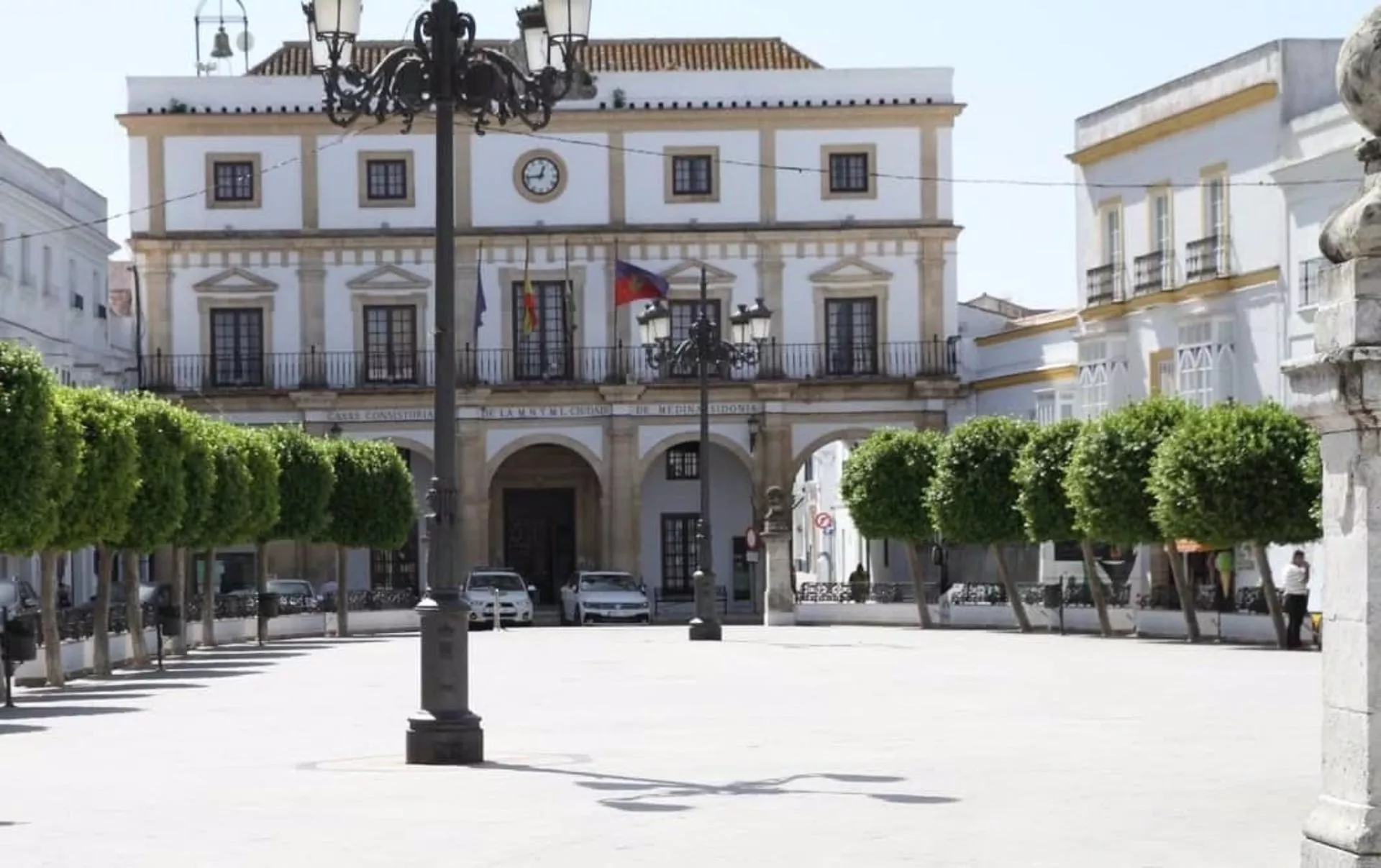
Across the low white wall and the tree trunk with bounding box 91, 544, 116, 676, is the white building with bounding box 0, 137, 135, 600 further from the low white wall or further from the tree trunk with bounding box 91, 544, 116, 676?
the tree trunk with bounding box 91, 544, 116, 676

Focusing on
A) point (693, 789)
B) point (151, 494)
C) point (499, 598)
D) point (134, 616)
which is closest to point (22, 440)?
point (151, 494)

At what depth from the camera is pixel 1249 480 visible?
3675 cm

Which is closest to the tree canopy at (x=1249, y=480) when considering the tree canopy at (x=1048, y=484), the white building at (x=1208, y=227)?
the white building at (x=1208, y=227)

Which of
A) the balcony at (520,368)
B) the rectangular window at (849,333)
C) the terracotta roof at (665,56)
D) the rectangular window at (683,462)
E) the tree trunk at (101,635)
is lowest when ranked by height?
the tree trunk at (101,635)

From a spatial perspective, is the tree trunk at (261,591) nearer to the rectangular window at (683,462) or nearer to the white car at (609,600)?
the white car at (609,600)

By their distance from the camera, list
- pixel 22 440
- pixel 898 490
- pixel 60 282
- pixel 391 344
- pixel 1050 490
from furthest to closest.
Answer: pixel 391 344 < pixel 60 282 < pixel 898 490 < pixel 1050 490 < pixel 22 440

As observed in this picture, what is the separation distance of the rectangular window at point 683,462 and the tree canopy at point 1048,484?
65.6 ft

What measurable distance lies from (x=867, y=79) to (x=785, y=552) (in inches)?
569

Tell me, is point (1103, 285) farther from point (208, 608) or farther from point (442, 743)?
point (442, 743)

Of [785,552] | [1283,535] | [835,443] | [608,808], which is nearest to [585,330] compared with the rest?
[785,552]

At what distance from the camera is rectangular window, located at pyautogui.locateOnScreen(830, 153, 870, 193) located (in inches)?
2475

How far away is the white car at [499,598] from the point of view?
179 ft

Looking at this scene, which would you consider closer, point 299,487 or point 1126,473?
point 1126,473

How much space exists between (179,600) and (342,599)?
10.7 metres
